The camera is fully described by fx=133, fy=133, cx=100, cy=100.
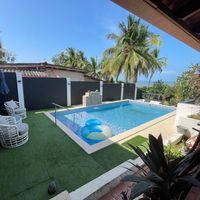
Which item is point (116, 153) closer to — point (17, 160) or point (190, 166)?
point (17, 160)

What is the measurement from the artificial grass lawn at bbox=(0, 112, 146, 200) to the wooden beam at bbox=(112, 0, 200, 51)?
2.94 meters

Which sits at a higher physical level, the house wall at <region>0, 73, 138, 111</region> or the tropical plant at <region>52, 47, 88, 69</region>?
the tropical plant at <region>52, 47, 88, 69</region>

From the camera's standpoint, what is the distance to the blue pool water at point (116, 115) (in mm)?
7414

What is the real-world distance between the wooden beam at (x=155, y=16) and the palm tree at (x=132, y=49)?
1224cm

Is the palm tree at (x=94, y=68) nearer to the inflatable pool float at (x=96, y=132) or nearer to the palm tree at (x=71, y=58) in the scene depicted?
the palm tree at (x=71, y=58)

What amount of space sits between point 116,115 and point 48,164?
673 centimetres

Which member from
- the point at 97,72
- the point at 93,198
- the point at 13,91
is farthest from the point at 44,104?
the point at 97,72

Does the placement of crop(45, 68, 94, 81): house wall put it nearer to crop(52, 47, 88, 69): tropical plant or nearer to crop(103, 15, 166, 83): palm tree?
crop(103, 15, 166, 83): palm tree

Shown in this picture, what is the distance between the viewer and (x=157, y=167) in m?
1.22

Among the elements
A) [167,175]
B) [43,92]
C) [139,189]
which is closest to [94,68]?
[43,92]

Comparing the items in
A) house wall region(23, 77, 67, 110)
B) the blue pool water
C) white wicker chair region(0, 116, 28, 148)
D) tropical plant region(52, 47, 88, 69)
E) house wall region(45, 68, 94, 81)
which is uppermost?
tropical plant region(52, 47, 88, 69)

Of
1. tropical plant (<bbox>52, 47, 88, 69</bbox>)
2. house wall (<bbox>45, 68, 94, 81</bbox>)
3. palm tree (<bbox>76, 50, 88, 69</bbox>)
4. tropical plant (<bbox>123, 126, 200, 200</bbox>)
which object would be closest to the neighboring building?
house wall (<bbox>45, 68, 94, 81</bbox>)

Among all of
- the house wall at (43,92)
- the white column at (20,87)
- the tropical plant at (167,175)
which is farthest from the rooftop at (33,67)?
the tropical plant at (167,175)

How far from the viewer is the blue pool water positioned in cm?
741
